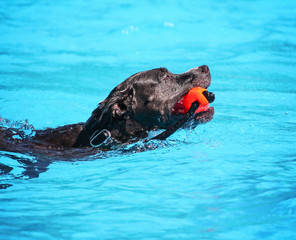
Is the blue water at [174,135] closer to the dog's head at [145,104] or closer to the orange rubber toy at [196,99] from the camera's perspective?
the dog's head at [145,104]

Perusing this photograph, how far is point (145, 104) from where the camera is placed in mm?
5699

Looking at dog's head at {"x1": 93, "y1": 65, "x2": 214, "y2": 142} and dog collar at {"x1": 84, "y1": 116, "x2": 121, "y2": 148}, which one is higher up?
dog's head at {"x1": 93, "y1": 65, "x2": 214, "y2": 142}

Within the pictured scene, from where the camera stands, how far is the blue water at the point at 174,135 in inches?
145

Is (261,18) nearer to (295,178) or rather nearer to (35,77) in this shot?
(35,77)

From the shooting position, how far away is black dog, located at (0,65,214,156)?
18.3ft

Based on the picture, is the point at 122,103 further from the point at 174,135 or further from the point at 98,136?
the point at 174,135

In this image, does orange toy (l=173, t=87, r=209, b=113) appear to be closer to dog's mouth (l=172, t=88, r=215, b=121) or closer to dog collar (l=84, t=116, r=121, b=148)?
dog's mouth (l=172, t=88, r=215, b=121)

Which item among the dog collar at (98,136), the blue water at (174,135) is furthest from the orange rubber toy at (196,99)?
the dog collar at (98,136)

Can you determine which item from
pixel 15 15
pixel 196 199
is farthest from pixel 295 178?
pixel 15 15

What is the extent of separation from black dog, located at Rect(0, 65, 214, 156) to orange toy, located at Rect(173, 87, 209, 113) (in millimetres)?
63

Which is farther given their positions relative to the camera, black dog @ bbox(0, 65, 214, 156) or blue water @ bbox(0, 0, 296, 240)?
black dog @ bbox(0, 65, 214, 156)

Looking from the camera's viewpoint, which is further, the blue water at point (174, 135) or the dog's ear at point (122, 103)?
the dog's ear at point (122, 103)

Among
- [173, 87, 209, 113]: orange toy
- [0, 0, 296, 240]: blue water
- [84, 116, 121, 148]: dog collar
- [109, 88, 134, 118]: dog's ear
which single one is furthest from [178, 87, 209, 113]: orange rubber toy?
[84, 116, 121, 148]: dog collar

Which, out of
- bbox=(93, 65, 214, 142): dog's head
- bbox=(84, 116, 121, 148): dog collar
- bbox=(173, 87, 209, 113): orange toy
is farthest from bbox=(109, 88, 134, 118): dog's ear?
bbox=(173, 87, 209, 113): orange toy
